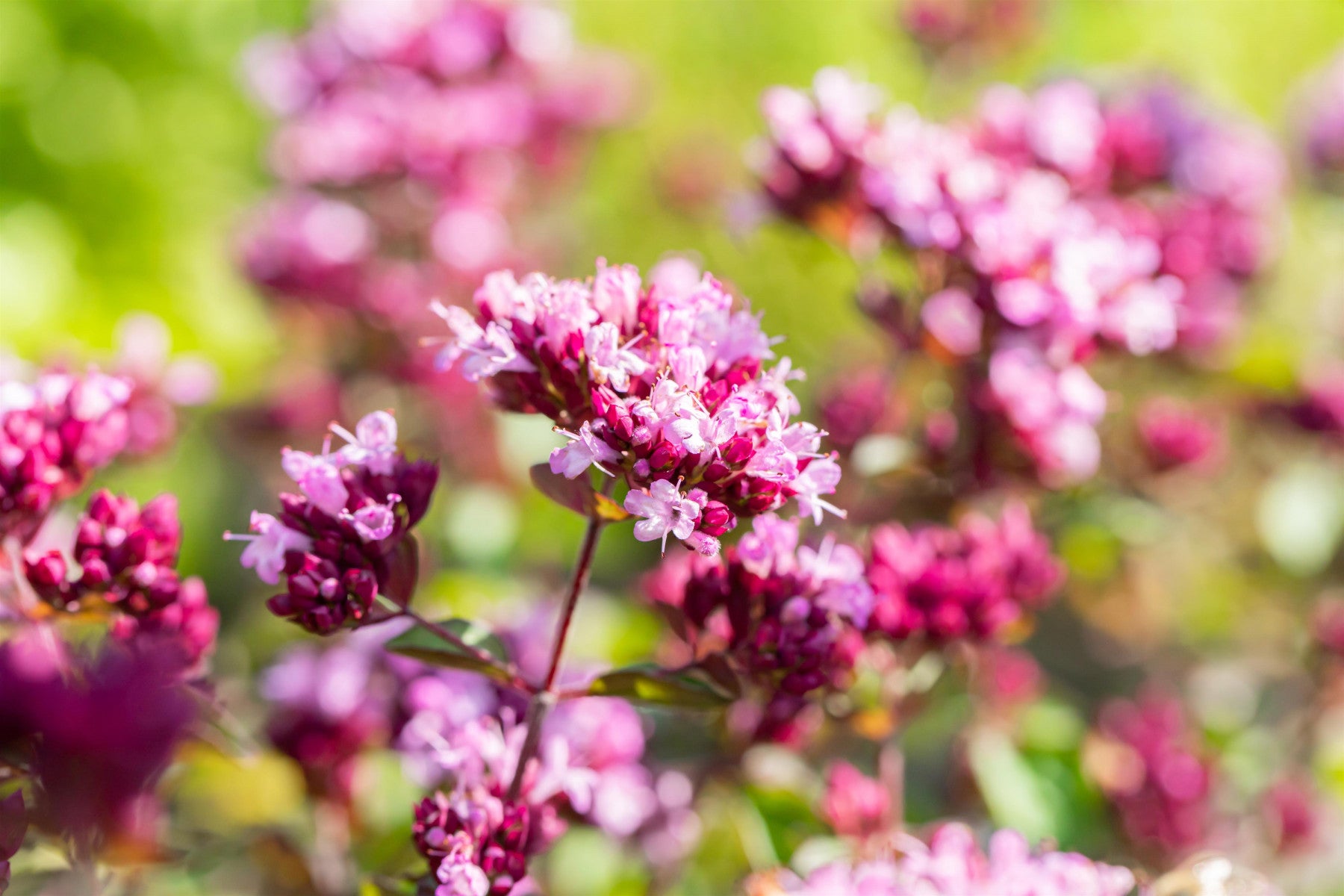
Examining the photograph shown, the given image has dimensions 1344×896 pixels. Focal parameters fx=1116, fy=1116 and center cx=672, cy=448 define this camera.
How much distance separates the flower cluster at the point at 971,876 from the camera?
0.94m

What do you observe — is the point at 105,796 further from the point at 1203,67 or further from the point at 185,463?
the point at 1203,67

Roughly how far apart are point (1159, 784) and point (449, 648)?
1039 millimetres

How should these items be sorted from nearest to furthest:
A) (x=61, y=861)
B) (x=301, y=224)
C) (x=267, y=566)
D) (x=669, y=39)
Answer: (x=267, y=566), (x=61, y=861), (x=301, y=224), (x=669, y=39)

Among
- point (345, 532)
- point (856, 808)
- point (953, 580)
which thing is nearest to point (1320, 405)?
point (953, 580)

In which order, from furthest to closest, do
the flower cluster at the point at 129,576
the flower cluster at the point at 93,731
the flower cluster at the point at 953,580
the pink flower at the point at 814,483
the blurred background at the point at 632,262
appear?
the blurred background at the point at 632,262, the flower cluster at the point at 953,580, the flower cluster at the point at 129,576, the pink flower at the point at 814,483, the flower cluster at the point at 93,731

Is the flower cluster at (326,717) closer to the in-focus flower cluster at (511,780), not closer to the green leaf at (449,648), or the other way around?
the in-focus flower cluster at (511,780)

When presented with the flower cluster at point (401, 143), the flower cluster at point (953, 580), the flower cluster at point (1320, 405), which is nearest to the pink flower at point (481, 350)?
the flower cluster at point (953, 580)

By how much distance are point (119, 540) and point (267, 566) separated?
0.61ft

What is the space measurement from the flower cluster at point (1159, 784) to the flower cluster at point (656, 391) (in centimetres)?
87

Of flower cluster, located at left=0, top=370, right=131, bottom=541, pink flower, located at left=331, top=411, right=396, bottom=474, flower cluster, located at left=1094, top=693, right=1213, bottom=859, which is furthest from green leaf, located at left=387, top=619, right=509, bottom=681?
flower cluster, located at left=1094, top=693, right=1213, bottom=859

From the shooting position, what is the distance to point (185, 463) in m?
2.76

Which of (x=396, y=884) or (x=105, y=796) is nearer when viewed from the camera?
(x=105, y=796)

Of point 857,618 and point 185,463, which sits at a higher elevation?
point 857,618

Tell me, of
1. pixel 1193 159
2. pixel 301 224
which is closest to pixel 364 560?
pixel 301 224
